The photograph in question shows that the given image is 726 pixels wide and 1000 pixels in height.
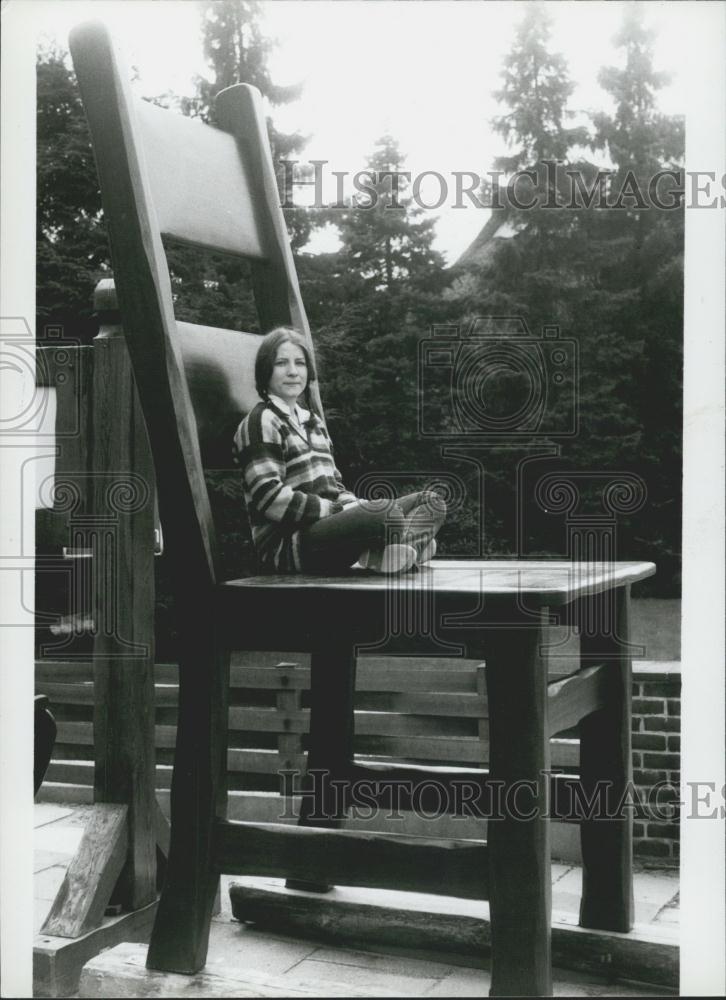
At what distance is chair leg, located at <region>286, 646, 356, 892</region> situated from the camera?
223cm

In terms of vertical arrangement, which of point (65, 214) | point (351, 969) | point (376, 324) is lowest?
point (351, 969)

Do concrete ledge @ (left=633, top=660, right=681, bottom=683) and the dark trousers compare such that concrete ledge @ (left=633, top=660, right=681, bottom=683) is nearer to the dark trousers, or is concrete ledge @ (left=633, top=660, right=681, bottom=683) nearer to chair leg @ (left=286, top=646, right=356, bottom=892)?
chair leg @ (left=286, top=646, right=356, bottom=892)

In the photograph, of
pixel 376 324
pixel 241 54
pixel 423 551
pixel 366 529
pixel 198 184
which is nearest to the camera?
pixel 366 529

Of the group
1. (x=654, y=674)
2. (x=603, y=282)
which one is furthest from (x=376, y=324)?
(x=654, y=674)

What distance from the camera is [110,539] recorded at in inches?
93.2

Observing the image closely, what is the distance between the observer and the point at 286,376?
195 centimetres

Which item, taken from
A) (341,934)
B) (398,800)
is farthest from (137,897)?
(398,800)

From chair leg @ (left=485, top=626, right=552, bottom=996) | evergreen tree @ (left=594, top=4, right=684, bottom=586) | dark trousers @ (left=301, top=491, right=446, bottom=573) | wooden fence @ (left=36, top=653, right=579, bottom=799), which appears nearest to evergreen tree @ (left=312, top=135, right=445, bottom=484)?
evergreen tree @ (left=594, top=4, right=684, bottom=586)

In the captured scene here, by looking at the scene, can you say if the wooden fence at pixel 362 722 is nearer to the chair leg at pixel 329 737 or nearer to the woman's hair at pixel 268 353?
the chair leg at pixel 329 737

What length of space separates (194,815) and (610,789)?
828 millimetres

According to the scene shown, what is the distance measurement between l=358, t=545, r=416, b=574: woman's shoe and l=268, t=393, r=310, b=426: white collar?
31 centimetres

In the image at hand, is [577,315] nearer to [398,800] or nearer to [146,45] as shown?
[146,45]

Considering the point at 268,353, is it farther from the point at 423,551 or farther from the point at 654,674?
the point at 654,674

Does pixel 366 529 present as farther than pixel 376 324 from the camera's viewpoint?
No
